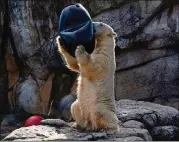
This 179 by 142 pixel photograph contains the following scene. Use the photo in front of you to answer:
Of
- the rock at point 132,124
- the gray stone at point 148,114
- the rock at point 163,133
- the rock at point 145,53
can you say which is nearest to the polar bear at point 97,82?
the rock at point 132,124

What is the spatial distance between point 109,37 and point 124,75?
6.06 meters

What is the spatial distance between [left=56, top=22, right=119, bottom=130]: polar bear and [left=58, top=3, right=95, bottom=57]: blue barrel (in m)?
0.08

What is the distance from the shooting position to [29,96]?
10.6 meters

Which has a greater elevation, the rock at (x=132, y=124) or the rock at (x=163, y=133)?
the rock at (x=132, y=124)

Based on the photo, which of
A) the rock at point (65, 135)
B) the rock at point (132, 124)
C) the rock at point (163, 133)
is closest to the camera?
the rock at point (65, 135)

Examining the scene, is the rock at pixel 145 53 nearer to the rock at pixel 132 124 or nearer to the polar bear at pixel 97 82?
the rock at pixel 132 124

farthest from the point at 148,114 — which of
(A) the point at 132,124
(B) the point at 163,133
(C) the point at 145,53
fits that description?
(C) the point at 145,53

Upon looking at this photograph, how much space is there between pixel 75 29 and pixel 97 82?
0.50 metres

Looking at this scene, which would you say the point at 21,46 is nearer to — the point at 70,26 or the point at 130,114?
the point at 130,114

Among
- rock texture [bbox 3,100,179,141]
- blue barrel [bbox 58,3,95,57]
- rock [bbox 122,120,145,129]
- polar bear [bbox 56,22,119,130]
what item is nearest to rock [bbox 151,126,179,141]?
rock texture [bbox 3,100,179,141]

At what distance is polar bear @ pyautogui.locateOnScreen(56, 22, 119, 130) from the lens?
12.5 feet

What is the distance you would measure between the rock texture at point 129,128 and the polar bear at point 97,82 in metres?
0.12

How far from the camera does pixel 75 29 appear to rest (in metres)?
3.80

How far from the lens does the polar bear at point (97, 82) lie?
150 inches
